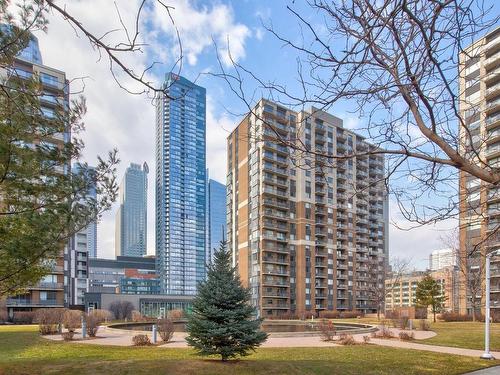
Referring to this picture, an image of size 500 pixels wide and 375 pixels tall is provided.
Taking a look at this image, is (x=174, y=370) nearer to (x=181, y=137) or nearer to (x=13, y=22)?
(x=13, y=22)

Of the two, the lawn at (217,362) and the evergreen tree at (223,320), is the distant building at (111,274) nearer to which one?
the lawn at (217,362)

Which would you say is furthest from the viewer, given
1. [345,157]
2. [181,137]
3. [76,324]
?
[181,137]

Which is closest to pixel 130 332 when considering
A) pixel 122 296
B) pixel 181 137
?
pixel 122 296

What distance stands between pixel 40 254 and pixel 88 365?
462 centimetres

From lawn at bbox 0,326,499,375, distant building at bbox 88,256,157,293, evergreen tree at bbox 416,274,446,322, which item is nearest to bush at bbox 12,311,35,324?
lawn at bbox 0,326,499,375

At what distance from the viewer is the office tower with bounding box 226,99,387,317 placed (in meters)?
75.0

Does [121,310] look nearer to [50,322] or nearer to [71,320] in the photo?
[71,320]

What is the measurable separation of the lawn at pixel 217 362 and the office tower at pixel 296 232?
53.3 metres

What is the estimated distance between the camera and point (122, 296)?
2381 inches

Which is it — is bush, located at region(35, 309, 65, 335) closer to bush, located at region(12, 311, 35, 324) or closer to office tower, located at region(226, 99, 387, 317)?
bush, located at region(12, 311, 35, 324)

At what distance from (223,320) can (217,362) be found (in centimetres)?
119

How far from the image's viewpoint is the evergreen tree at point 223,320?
40.8 ft

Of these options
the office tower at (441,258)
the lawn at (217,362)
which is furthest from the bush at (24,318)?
the office tower at (441,258)

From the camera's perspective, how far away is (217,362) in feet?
40.4
